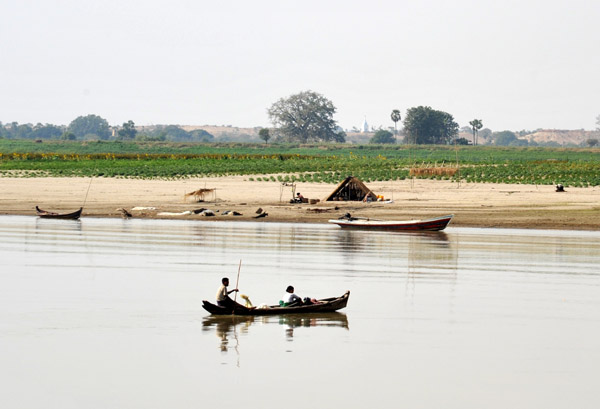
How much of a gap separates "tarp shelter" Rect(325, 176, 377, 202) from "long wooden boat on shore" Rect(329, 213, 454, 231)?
29.2 ft

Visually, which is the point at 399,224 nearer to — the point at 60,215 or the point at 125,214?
the point at 125,214

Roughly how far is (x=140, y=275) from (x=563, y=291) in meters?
14.5

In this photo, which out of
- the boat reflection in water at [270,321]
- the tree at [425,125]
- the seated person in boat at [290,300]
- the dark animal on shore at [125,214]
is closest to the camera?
the boat reflection in water at [270,321]

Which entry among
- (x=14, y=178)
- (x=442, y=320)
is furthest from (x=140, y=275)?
(x=14, y=178)

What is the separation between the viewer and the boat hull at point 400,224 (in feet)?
147

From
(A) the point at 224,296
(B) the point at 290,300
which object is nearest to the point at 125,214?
(A) the point at 224,296

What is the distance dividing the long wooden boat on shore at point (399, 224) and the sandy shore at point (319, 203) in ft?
11.1

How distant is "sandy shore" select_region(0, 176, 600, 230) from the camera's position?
49.5 meters

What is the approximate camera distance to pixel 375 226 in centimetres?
4569

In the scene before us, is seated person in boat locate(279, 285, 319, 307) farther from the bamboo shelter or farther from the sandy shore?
the bamboo shelter

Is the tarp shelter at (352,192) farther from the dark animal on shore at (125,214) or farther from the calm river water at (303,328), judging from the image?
the calm river water at (303,328)

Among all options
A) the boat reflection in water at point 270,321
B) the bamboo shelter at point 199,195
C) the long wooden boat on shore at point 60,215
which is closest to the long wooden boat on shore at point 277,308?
the boat reflection in water at point 270,321

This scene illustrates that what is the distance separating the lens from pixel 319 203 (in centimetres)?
5562

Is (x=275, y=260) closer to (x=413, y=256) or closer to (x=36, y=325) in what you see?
(x=413, y=256)
